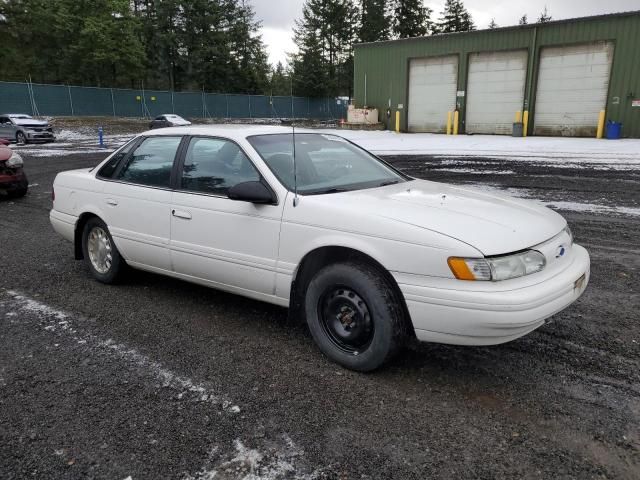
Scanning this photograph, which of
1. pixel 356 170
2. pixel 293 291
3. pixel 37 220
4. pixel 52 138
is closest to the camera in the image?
pixel 293 291

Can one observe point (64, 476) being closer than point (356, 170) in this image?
Yes

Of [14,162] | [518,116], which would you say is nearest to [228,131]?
[14,162]

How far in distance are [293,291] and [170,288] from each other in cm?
196

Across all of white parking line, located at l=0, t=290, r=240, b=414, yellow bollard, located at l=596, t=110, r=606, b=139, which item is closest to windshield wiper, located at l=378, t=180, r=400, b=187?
white parking line, located at l=0, t=290, r=240, b=414

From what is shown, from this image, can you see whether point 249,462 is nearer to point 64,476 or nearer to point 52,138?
point 64,476

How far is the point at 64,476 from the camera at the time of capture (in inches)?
94.5

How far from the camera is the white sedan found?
114 inches

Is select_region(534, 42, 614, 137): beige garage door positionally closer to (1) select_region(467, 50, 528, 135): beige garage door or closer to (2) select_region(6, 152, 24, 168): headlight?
(1) select_region(467, 50, 528, 135): beige garage door

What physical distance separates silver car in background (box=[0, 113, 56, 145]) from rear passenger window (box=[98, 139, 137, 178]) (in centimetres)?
2416

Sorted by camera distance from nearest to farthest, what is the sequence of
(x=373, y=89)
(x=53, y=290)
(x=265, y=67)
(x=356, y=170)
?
1. (x=356, y=170)
2. (x=53, y=290)
3. (x=373, y=89)
4. (x=265, y=67)

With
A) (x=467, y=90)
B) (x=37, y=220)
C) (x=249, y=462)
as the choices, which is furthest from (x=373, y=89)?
(x=249, y=462)

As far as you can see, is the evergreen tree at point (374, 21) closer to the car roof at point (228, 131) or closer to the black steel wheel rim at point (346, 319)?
the car roof at point (228, 131)

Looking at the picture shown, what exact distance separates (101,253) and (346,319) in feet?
9.69

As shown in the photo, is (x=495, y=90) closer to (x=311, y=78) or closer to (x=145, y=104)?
(x=145, y=104)
